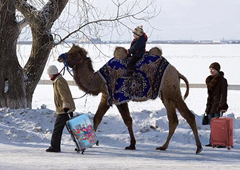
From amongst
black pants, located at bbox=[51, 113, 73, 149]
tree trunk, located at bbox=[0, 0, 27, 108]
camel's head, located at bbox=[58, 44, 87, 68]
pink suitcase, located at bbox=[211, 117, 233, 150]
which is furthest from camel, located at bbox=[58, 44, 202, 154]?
tree trunk, located at bbox=[0, 0, 27, 108]

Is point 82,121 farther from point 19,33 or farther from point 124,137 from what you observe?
point 19,33

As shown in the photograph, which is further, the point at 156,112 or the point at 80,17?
the point at 80,17

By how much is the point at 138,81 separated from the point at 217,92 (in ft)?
5.99

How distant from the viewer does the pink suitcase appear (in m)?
8.91

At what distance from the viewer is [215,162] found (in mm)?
7605

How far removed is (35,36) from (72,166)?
6.07m

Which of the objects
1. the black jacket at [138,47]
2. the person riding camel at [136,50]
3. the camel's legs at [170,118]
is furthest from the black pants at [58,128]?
the camel's legs at [170,118]

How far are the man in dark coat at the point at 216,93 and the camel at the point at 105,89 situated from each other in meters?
0.88

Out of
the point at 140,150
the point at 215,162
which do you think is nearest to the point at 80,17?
the point at 140,150

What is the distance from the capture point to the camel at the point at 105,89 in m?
8.64

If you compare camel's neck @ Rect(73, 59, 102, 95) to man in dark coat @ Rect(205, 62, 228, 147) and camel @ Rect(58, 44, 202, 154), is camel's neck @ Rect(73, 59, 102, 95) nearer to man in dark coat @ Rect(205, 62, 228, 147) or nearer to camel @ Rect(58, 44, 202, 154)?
camel @ Rect(58, 44, 202, 154)

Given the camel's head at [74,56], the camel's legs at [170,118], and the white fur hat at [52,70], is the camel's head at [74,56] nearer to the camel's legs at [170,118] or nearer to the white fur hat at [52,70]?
the white fur hat at [52,70]

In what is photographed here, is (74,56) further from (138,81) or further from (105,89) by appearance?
(138,81)

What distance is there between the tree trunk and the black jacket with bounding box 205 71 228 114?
16.6 feet
